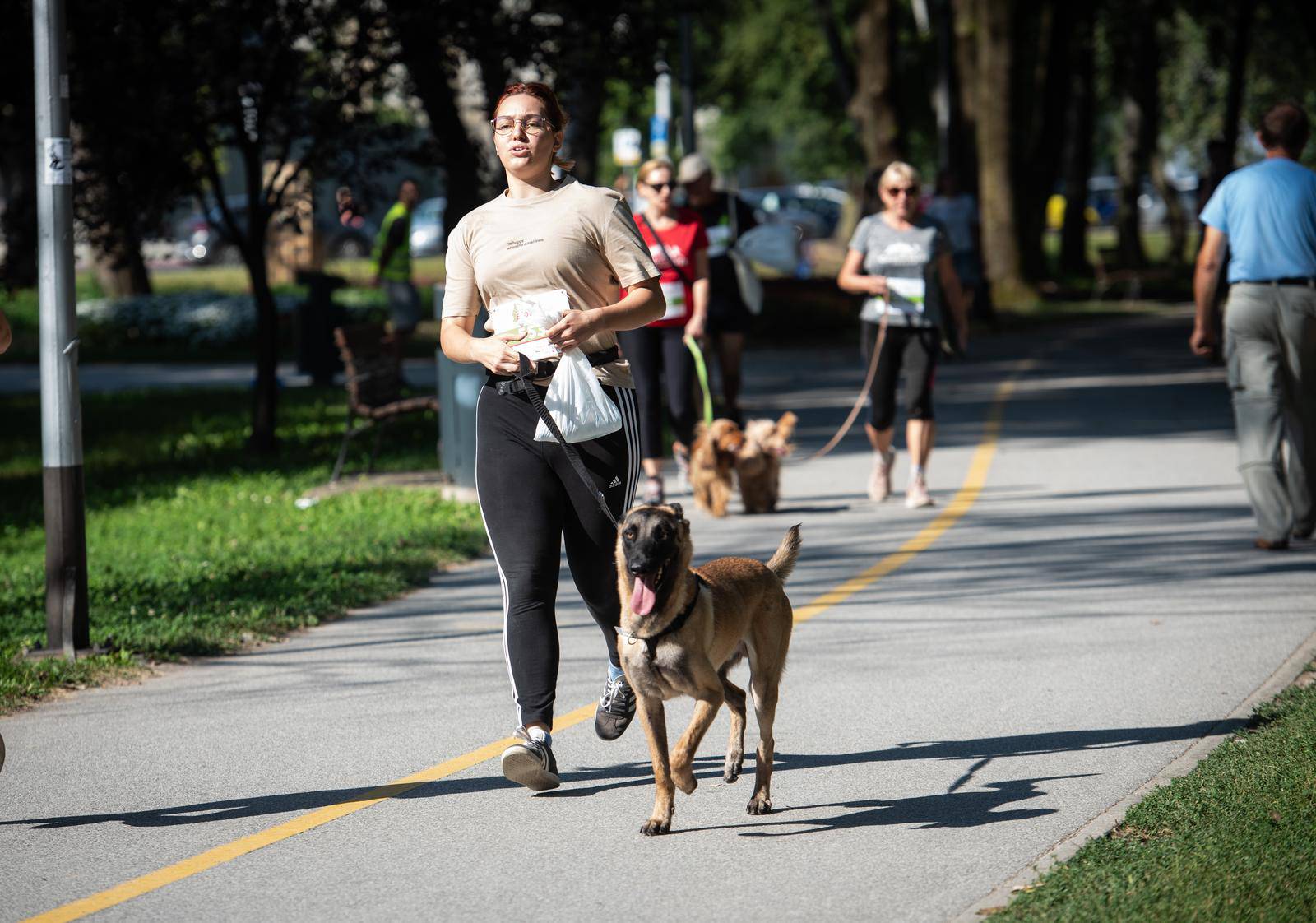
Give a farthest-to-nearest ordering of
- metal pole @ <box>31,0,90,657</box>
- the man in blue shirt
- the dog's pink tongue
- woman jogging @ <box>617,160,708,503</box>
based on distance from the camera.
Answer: woman jogging @ <box>617,160,708,503</box>, the man in blue shirt, metal pole @ <box>31,0,90,657</box>, the dog's pink tongue

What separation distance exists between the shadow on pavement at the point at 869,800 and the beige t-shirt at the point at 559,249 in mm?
1379

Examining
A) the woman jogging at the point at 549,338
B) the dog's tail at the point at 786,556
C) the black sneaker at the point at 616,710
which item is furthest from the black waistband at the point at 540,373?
the black sneaker at the point at 616,710

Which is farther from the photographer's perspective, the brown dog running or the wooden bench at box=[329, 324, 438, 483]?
the wooden bench at box=[329, 324, 438, 483]

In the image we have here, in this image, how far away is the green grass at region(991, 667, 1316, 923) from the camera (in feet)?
13.3

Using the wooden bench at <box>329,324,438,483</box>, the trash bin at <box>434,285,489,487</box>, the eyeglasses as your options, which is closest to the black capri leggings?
the trash bin at <box>434,285,489,487</box>

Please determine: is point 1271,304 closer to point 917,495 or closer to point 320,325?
point 917,495

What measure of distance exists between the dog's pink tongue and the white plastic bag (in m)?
0.62

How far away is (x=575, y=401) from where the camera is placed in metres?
5.09

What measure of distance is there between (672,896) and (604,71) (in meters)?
12.4

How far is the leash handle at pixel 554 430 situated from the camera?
5117 millimetres

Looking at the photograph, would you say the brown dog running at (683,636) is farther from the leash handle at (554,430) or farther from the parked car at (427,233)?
the parked car at (427,233)

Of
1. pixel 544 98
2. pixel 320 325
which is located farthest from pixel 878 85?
pixel 544 98

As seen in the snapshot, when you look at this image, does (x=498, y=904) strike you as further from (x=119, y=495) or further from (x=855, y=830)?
(x=119, y=495)

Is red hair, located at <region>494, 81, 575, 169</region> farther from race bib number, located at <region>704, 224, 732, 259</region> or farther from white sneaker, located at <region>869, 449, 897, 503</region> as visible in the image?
race bib number, located at <region>704, 224, 732, 259</region>
